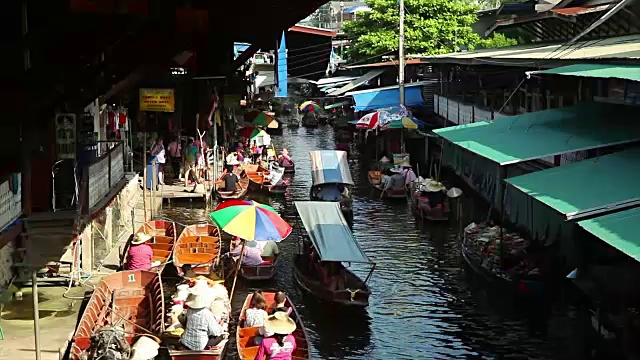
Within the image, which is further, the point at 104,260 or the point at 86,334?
the point at 104,260

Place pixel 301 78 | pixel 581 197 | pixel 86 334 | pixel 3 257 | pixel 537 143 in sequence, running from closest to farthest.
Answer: pixel 86 334
pixel 581 197
pixel 3 257
pixel 537 143
pixel 301 78

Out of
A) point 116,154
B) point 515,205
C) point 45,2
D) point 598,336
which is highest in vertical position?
point 45,2

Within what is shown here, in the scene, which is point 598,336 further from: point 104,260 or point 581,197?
point 104,260

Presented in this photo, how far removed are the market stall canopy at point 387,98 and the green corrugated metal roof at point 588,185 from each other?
25601mm

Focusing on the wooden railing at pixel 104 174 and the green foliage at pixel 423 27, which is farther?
the green foliage at pixel 423 27

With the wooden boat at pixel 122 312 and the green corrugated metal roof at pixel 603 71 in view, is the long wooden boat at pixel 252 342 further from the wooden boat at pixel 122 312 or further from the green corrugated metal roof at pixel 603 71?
the green corrugated metal roof at pixel 603 71

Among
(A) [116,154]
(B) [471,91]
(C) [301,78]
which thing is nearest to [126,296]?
(A) [116,154]

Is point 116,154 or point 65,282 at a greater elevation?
point 116,154

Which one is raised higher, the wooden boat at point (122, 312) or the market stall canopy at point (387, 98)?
the market stall canopy at point (387, 98)

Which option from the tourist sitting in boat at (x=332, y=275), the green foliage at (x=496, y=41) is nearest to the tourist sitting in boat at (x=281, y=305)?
the tourist sitting in boat at (x=332, y=275)

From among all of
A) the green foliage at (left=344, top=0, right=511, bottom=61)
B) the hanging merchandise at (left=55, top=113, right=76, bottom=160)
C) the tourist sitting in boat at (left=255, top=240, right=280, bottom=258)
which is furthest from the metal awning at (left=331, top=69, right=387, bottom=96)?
the hanging merchandise at (left=55, top=113, right=76, bottom=160)

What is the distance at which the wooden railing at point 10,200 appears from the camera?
13.5 meters

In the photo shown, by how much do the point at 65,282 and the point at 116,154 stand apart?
13.0ft

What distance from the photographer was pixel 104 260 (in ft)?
60.4
